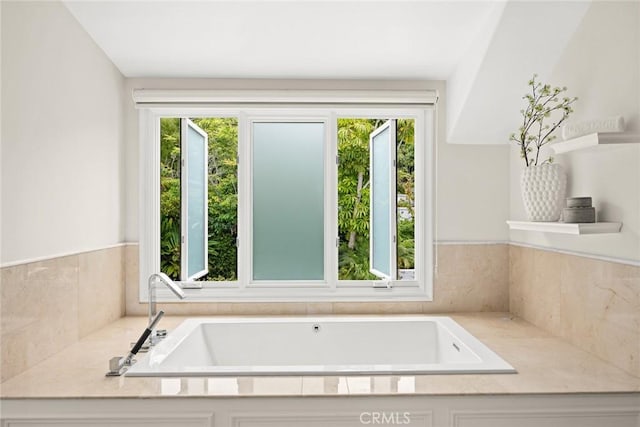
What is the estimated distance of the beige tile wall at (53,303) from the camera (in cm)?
184

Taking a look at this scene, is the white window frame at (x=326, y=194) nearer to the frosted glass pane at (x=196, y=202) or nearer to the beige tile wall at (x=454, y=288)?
the beige tile wall at (x=454, y=288)

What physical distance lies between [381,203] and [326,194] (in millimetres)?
392

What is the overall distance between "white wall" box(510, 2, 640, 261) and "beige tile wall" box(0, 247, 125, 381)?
236cm

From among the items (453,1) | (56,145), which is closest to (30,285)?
(56,145)

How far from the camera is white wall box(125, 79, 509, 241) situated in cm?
292

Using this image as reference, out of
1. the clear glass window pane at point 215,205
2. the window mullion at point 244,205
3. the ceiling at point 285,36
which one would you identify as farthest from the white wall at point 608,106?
the clear glass window pane at point 215,205

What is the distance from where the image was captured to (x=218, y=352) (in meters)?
2.65

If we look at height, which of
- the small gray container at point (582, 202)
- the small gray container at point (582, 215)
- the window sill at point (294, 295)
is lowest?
the window sill at point (294, 295)

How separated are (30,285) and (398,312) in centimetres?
194

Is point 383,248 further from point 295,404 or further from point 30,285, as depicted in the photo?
point 30,285

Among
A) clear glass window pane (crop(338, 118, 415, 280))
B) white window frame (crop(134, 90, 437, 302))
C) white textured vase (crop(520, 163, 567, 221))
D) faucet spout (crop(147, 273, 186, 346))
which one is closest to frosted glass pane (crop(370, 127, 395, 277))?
clear glass window pane (crop(338, 118, 415, 280))

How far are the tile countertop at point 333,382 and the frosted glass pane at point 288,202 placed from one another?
46.7 inches

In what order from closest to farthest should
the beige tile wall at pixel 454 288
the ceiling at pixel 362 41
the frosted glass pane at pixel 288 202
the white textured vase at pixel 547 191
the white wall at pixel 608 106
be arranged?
the white wall at pixel 608 106, the white textured vase at pixel 547 191, the ceiling at pixel 362 41, the beige tile wall at pixel 454 288, the frosted glass pane at pixel 288 202

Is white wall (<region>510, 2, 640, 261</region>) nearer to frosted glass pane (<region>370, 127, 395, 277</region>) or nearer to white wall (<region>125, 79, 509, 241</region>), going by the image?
white wall (<region>125, 79, 509, 241</region>)
